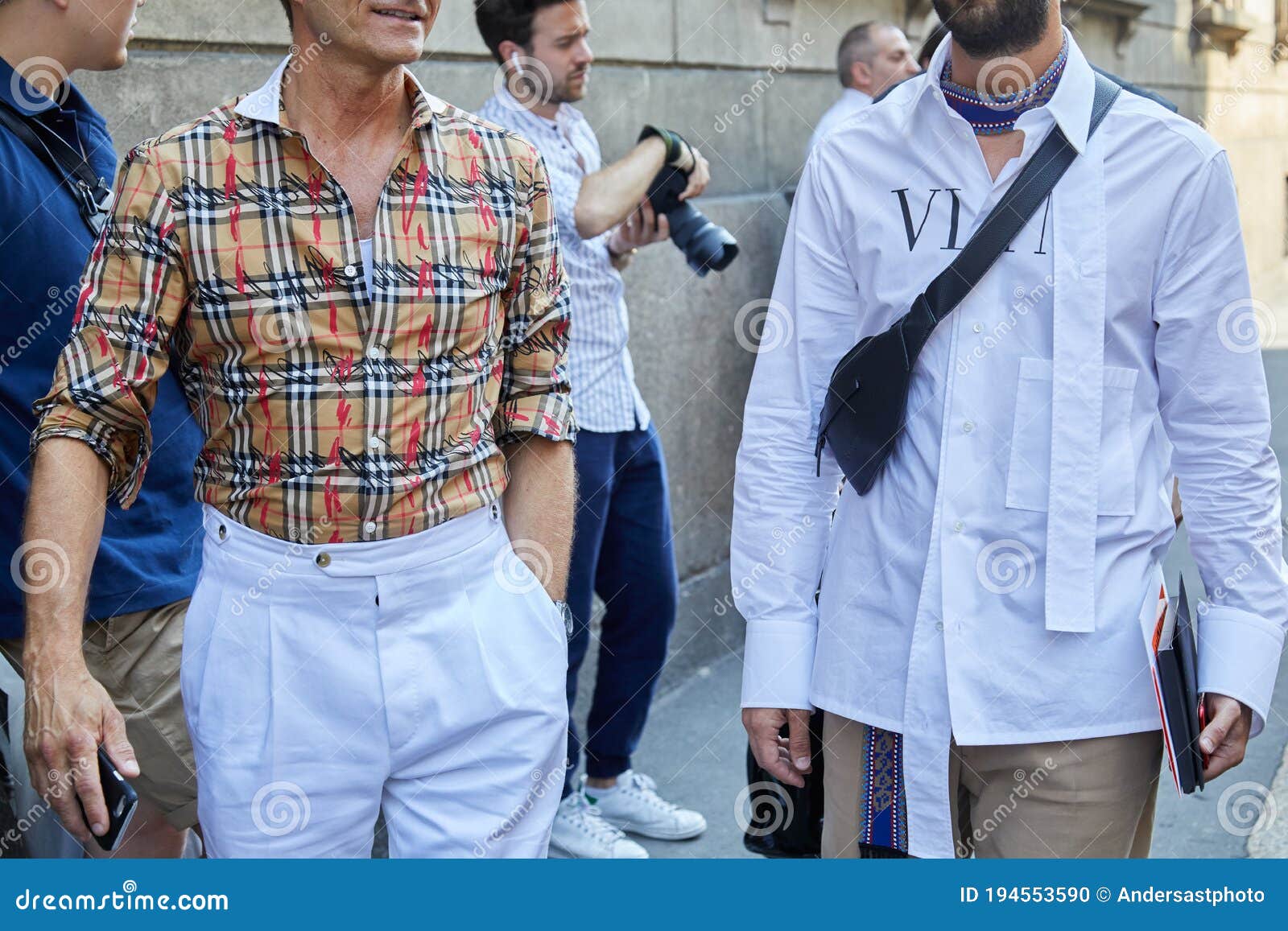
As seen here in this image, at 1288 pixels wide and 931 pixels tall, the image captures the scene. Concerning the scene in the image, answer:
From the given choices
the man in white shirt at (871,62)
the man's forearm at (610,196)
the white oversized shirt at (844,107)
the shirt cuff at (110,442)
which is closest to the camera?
the shirt cuff at (110,442)

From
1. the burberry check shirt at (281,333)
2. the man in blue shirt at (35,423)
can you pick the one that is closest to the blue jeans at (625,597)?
the man in blue shirt at (35,423)

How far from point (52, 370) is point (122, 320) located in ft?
2.02

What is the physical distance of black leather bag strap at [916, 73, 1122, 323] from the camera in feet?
7.45

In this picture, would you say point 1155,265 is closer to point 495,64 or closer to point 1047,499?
point 1047,499

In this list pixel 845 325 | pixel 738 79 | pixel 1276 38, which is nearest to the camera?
pixel 845 325

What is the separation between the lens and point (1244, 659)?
2.30 m

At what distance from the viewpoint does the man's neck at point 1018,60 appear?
2.31 meters

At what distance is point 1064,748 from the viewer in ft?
7.54

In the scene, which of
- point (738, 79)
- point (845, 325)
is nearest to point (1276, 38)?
point (738, 79)

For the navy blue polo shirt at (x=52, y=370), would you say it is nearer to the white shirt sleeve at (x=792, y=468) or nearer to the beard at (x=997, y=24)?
the white shirt sleeve at (x=792, y=468)

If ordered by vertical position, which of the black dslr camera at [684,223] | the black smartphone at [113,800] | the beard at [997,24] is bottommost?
the black smartphone at [113,800]

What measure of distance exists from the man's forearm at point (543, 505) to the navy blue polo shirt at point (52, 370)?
749 millimetres

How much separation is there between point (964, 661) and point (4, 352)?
164 centimetres

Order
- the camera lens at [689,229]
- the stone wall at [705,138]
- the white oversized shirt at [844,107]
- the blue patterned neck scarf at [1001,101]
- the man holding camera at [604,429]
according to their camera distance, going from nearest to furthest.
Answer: the blue patterned neck scarf at [1001,101] < the man holding camera at [604,429] < the camera lens at [689,229] < the stone wall at [705,138] < the white oversized shirt at [844,107]
